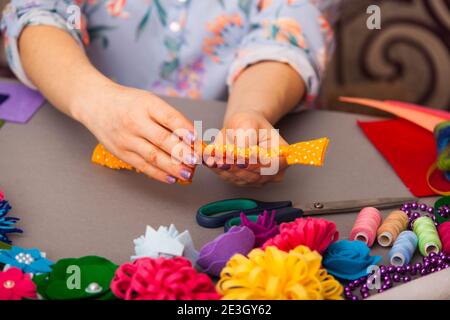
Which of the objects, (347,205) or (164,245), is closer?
(164,245)

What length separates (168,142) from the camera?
681 mm

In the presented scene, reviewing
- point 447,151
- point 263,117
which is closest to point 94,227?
point 263,117

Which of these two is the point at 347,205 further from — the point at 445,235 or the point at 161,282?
the point at 161,282

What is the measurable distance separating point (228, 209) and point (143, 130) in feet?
0.39

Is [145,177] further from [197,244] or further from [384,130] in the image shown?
[384,130]

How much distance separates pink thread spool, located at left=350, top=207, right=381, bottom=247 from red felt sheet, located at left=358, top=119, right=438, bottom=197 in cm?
9

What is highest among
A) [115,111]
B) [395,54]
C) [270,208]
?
[395,54]

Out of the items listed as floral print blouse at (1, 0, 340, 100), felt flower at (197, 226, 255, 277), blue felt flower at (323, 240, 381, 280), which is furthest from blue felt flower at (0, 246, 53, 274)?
floral print blouse at (1, 0, 340, 100)

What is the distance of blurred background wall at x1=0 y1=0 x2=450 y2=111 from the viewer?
5.00 feet

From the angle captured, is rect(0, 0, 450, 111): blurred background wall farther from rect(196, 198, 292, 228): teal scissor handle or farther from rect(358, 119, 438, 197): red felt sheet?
rect(196, 198, 292, 228): teal scissor handle

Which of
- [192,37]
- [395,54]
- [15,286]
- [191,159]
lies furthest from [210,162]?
[395,54]

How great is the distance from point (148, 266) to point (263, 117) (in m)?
0.29

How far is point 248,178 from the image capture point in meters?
0.72

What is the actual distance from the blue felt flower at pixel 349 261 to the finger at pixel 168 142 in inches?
6.5
